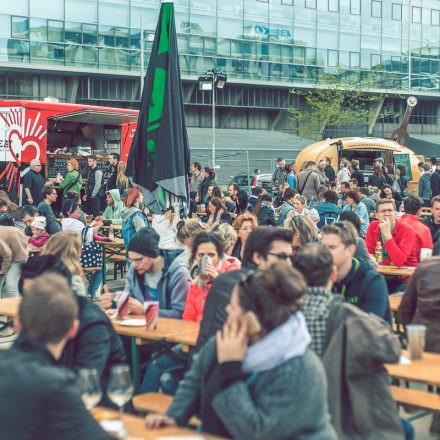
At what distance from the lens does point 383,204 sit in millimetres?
10406

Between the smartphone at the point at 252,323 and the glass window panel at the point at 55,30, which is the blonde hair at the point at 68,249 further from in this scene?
the glass window panel at the point at 55,30

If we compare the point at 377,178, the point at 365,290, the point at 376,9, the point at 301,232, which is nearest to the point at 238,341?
the point at 365,290

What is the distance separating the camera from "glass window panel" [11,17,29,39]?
144 ft

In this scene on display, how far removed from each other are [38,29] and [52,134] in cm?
2057

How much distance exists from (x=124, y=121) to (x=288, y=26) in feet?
101

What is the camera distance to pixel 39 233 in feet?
43.1

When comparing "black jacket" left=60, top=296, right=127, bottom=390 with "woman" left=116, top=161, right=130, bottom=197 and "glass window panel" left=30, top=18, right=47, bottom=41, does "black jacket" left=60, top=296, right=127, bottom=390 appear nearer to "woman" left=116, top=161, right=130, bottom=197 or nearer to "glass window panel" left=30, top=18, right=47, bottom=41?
"woman" left=116, top=161, right=130, bottom=197

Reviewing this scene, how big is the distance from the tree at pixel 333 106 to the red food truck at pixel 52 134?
91.9ft

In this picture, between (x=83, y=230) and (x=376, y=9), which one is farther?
(x=376, y=9)

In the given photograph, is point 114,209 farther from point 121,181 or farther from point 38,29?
point 38,29

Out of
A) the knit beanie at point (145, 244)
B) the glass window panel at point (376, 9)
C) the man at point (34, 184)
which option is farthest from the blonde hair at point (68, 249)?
the glass window panel at point (376, 9)

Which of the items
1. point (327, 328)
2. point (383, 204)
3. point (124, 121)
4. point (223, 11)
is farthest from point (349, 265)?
point (223, 11)

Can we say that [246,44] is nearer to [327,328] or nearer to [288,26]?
[288,26]

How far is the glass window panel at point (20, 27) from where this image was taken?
1722 inches
